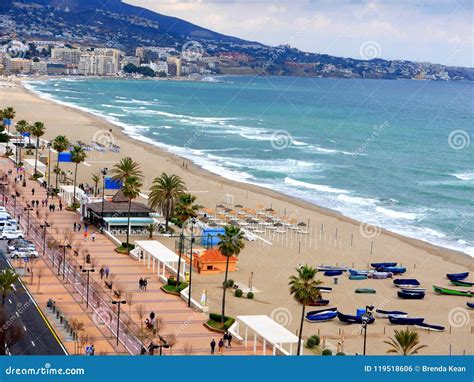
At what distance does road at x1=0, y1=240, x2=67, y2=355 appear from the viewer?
3744cm

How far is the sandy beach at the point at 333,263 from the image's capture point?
152ft

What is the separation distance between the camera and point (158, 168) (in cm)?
9788

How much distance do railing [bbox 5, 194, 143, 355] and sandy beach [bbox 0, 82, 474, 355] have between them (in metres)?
6.02

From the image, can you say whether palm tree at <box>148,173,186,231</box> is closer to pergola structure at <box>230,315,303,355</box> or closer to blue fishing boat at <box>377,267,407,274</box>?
blue fishing boat at <box>377,267,407,274</box>

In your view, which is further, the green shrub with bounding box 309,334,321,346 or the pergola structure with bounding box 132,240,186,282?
the pergola structure with bounding box 132,240,186,282

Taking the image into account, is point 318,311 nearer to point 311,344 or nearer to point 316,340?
point 316,340

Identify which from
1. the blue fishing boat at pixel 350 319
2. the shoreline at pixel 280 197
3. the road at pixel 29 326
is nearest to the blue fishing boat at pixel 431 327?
the blue fishing boat at pixel 350 319

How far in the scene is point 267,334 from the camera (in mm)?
40094

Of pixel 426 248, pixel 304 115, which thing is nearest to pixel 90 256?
pixel 426 248

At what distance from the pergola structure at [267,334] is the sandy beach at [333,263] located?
355 cm

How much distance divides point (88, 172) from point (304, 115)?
3997 inches

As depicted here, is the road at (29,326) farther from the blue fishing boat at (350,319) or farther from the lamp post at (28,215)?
the blue fishing boat at (350,319)

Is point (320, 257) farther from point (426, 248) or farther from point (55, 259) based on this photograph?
point (55, 259)

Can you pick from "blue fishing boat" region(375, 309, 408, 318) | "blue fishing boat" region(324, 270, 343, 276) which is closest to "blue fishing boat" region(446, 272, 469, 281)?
"blue fishing boat" region(324, 270, 343, 276)
